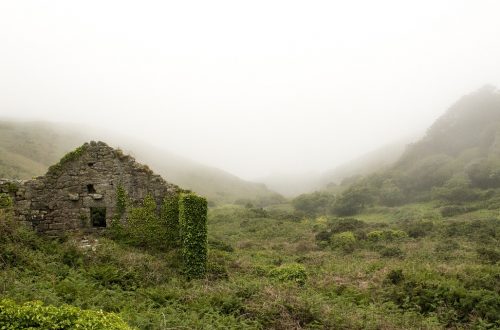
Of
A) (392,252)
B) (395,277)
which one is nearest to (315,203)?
(392,252)

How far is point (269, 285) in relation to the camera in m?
12.9

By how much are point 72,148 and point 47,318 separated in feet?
232

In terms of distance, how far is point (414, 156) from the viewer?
6456 cm

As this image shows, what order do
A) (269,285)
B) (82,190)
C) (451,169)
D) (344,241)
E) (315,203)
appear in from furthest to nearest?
(451,169), (315,203), (344,241), (82,190), (269,285)

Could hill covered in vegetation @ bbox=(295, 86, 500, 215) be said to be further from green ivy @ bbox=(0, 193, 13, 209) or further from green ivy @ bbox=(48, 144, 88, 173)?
green ivy @ bbox=(0, 193, 13, 209)

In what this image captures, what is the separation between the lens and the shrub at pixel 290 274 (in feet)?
49.6

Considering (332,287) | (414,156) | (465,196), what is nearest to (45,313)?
(332,287)

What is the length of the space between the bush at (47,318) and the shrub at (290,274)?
8.78 metres

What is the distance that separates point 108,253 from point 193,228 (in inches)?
124

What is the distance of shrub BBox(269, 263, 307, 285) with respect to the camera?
15119 mm

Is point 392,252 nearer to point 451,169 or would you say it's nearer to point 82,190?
point 82,190

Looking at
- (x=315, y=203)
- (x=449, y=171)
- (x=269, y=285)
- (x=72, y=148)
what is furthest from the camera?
(x=72, y=148)

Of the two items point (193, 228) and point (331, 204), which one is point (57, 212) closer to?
point (193, 228)

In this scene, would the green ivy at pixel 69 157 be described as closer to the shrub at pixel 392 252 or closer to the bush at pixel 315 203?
the shrub at pixel 392 252
